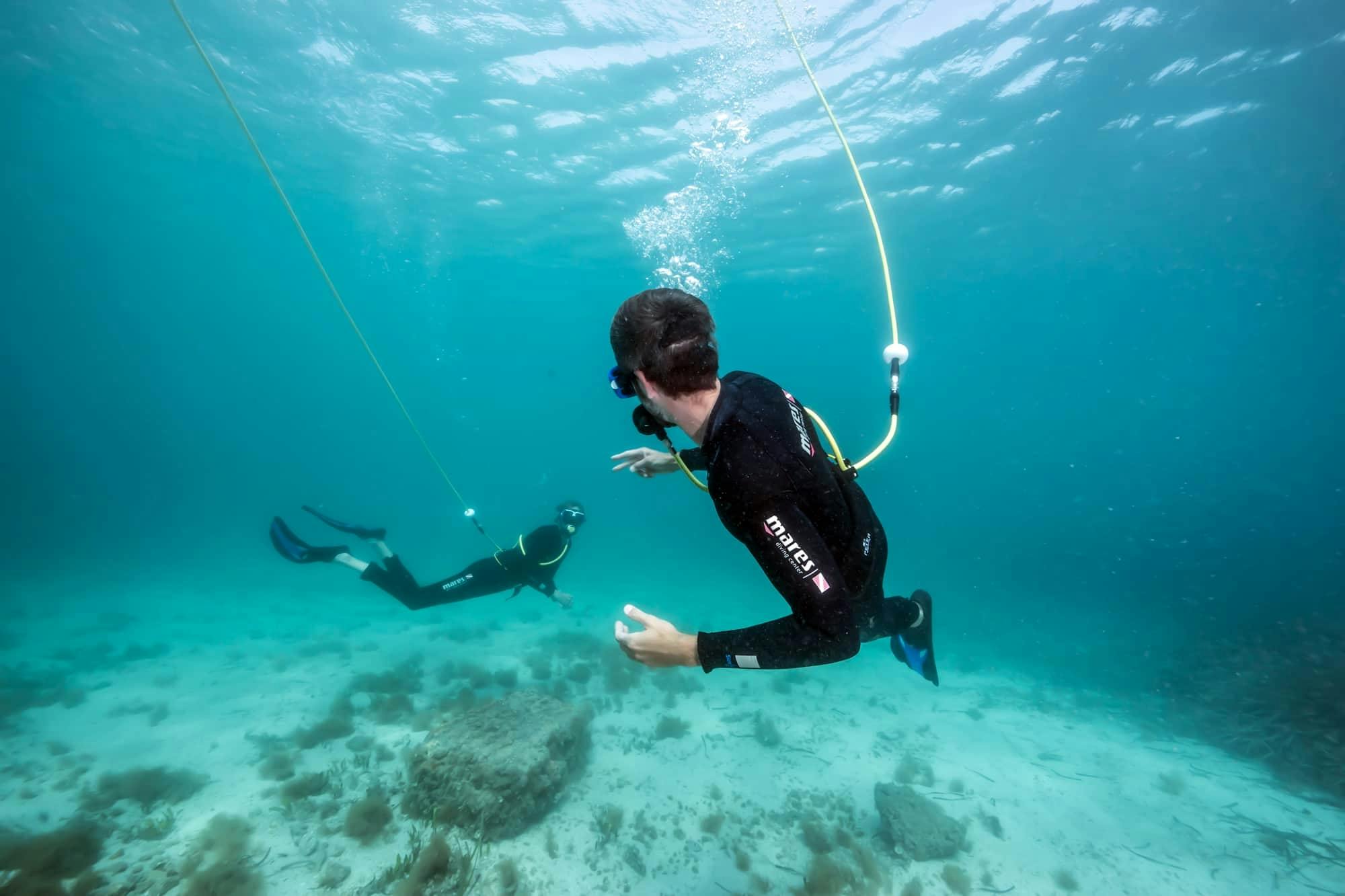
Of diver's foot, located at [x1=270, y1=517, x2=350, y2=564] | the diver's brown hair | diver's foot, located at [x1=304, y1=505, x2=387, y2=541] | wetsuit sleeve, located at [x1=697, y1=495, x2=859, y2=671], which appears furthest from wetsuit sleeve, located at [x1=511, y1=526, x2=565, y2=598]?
wetsuit sleeve, located at [x1=697, y1=495, x2=859, y2=671]

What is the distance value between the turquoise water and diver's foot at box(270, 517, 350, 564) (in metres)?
4.32

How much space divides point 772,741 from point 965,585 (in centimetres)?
3283

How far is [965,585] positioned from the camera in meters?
35.4

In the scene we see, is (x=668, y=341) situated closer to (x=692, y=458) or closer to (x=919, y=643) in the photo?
(x=692, y=458)

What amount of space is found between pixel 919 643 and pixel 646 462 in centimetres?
418

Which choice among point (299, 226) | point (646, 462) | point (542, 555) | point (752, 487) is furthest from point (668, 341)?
point (542, 555)

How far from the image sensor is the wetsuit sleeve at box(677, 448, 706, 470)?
2816mm

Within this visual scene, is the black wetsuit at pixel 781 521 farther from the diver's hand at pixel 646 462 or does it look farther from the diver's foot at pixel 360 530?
the diver's foot at pixel 360 530

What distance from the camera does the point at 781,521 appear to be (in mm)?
1954

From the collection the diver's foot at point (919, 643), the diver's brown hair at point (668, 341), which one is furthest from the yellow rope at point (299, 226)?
the diver's foot at point (919, 643)

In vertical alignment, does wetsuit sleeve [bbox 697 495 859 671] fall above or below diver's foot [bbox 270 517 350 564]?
above

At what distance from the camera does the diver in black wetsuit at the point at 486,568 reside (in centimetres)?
874

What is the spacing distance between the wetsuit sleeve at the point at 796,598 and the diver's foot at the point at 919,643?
446 cm

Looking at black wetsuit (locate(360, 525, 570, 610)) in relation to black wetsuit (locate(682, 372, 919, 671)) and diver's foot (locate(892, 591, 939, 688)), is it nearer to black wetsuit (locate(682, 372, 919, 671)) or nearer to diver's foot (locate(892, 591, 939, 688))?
diver's foot (locate(892, 591, 939, 688))
